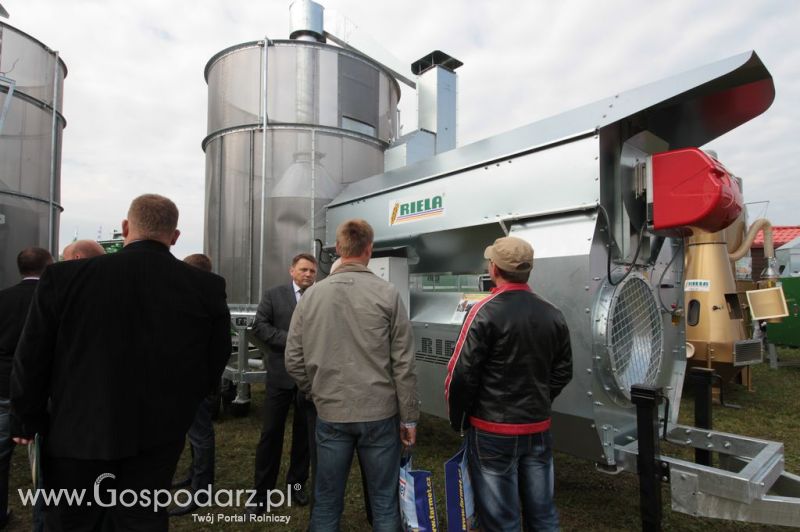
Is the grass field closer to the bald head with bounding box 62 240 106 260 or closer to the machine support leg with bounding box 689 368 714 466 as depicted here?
the machine support leg with bounding box 689 368 714 466

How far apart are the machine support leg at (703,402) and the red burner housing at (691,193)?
94 centimetres

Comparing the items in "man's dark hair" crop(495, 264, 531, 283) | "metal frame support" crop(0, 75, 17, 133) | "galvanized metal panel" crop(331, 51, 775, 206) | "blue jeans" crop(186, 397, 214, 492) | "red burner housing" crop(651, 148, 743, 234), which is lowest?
"blue jeans" crop(186, 397, 214, 492)

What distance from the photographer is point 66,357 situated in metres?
1.71

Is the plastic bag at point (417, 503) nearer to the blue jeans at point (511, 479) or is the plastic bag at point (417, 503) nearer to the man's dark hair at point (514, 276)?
the blue jeans at point (511, 479)

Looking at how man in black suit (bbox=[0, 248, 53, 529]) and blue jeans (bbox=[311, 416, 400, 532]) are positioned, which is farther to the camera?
man in black suit (bbox=[0, 248, 53, 529])

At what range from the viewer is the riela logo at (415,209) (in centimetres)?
363

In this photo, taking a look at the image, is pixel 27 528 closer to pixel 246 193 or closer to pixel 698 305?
pixel 246 193

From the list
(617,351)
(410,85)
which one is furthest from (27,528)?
(410,85)

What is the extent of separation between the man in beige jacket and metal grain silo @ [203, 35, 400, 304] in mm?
2739

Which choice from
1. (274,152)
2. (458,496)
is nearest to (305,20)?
(274,152)

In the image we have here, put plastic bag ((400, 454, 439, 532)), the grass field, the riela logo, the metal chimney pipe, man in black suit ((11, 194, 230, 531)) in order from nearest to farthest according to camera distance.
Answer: man in black suit ((11, 194, 230, 531)) → plastic bag ((400, 454, 439, 532)) → the grass field → the riela logo → the metal chimney pipe

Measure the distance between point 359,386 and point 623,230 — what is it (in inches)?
73.6

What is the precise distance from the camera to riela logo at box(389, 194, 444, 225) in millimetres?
3635

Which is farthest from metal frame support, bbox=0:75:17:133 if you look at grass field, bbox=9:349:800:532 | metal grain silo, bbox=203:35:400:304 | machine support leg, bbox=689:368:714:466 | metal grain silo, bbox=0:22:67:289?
machine support leg, bbox=689:368:714:466
